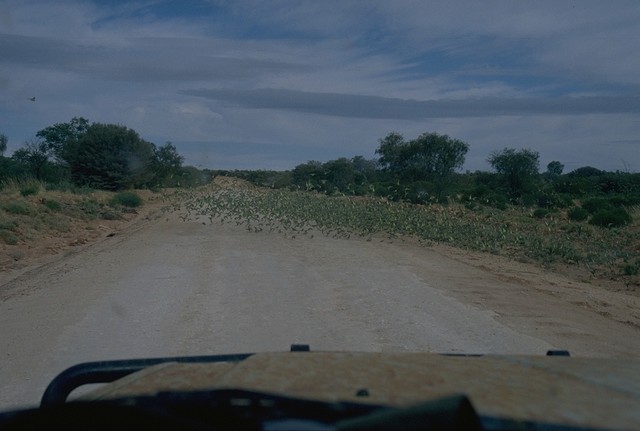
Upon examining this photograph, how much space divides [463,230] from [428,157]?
24.6 m

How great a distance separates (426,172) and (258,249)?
30797 millimetres

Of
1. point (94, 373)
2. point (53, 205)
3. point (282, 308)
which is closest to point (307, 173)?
point (53, 205)

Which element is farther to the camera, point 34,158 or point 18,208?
point 34,158

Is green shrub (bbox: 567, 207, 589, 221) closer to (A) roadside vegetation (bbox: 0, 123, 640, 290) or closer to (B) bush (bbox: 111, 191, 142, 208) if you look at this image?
(A) roadside vegetation (bbox: 0, 123, 640, 290)

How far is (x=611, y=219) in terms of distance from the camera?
29609 millimetres

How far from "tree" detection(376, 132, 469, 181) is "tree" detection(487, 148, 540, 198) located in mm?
3670

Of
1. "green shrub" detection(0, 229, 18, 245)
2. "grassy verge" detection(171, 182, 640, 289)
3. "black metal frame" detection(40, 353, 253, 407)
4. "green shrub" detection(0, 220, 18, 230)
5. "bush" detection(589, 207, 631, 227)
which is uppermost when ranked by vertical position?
"black metal frame" detection(40, 353, 253, 407)

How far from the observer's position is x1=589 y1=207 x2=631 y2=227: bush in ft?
96.0

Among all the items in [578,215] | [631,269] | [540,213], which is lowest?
[631,269]

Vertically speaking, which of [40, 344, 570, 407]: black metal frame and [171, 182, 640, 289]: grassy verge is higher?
[40, 344, 570, 407]: black metal frame

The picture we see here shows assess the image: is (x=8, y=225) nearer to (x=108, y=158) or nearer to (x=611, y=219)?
(x=611, y=219)

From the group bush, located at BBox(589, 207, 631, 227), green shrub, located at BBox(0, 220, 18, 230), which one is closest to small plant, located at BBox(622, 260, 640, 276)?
bush, located at BBox(589, 207, 631, 227)

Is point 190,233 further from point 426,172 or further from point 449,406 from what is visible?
point 426,172

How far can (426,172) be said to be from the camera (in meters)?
47.8
